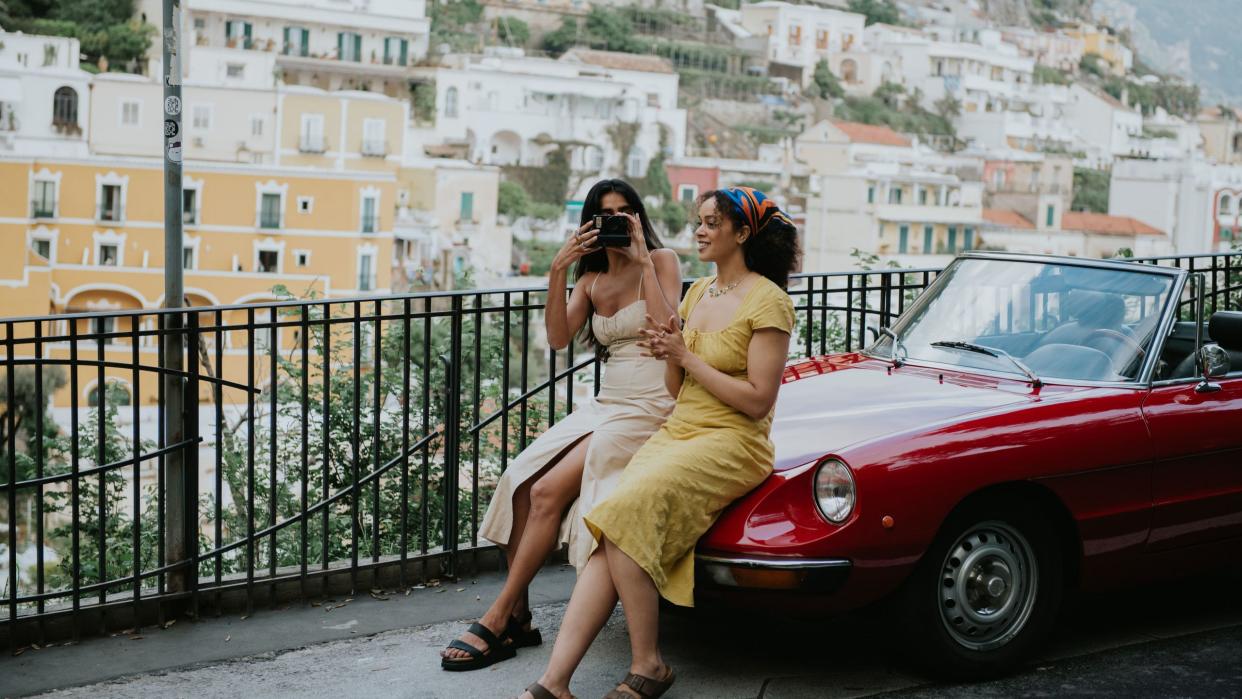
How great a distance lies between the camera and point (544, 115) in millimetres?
112938

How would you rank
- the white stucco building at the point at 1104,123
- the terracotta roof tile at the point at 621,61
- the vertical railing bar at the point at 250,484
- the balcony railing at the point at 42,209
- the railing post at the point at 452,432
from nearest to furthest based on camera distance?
the vertical railing bar at the point at 250,484 → the railing post at the point at 452,432 → the balcony railing at the point at 42,209 → the terracotta roof tile at the point at 621,61 → the white stucco building at the point at 1104,123

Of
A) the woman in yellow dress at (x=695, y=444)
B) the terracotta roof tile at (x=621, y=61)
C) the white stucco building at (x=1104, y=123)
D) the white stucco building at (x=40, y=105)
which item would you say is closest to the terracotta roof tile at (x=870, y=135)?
the terracotta roof tile at (x=621, y=61)

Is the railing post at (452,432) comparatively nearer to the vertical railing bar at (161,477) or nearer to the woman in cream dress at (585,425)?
the woman in cream dress at (585,425)

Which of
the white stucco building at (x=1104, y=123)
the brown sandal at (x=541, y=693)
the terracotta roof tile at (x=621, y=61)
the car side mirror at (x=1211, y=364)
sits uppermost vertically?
the terracotta roof tile at (x=621, y=61)

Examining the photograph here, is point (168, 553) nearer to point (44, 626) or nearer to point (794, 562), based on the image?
point (44, 626)

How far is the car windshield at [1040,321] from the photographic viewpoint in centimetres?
528

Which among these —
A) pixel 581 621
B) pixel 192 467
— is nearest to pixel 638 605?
pixel 581 621

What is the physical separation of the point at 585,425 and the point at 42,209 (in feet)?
263

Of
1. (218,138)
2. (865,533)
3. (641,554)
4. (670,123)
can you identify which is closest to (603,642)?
(641,554)

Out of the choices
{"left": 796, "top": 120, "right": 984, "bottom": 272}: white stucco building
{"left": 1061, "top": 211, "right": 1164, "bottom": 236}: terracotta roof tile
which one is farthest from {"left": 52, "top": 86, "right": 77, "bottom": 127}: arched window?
{"left": 1061, "top": 211, "right": 1164, "bottom": 236}: terracotta roof tile

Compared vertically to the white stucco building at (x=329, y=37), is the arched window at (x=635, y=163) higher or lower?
lower

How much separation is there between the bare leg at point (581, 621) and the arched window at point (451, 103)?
110 metres

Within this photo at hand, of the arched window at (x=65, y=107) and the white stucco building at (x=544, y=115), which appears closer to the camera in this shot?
the arched window at (x=65, y=107)

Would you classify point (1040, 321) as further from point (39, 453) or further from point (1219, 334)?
point (39, 453)
